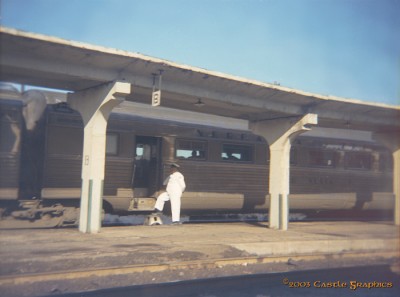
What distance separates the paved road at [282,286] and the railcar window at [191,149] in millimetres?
6267

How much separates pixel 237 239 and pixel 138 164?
13.8 feet

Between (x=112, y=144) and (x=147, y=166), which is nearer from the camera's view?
(x=112, y=144)

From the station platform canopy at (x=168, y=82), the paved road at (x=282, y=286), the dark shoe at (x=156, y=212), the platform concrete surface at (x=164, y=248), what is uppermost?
the station platform canopy at (x=168, y=82)

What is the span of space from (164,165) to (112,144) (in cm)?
175

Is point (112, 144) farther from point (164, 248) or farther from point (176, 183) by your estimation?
point (164, 248)

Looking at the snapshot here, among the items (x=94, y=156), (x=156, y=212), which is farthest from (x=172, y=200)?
(x=94, y=156)

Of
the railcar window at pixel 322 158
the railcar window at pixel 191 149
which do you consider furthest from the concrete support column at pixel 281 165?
the railcar window at pixel 322 158

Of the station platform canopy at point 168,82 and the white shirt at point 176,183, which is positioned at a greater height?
the station platform canopy at point 168,82

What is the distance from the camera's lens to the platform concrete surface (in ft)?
22.5

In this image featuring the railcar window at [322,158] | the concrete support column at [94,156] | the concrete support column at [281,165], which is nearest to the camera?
the concrete support column at [94,156]

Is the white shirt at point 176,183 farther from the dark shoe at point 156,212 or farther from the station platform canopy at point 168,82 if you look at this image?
the station platform canopy at point 168,82

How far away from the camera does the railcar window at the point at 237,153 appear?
45.6 ft

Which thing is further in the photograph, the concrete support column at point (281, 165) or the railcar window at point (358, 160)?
the railcar window at point (358, 160)

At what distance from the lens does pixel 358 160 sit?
55.9 feet
